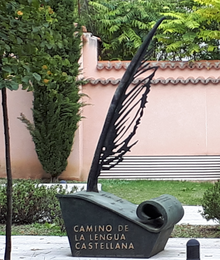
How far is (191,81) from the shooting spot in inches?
563

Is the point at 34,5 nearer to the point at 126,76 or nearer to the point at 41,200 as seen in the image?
the point at 126,76

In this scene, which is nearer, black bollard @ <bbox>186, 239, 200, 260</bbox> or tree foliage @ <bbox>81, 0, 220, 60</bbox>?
black bollard @ <bbox>186, 239, 200, 260</bbox>

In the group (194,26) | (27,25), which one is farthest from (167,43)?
(27,25)

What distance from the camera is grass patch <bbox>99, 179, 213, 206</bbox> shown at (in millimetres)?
10688

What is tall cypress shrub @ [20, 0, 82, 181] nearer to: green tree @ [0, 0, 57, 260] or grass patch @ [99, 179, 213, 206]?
grass patch @ [99, 179, 213, 206]

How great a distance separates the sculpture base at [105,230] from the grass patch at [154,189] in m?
4.49

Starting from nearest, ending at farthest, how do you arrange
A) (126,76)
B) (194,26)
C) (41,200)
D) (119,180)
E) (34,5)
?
(34,5)
(126,76)
(41,200)
(119,180)
(194,26)

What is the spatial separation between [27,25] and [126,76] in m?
1.90

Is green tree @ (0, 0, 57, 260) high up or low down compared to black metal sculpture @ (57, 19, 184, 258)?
up

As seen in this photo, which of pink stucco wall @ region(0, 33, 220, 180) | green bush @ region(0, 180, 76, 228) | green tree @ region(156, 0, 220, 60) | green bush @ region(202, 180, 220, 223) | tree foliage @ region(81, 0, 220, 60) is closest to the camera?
green bush @ region(202, 180, 220, 223)

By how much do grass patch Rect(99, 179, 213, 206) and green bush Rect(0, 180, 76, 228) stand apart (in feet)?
8.11

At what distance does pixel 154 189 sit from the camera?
12.0 metres

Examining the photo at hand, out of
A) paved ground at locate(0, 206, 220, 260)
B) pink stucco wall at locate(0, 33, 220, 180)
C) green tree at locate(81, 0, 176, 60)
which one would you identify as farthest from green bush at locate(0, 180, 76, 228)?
green tree at locate(81, 0, 176, 60)

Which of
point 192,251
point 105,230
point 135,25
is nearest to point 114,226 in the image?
point 105,230
